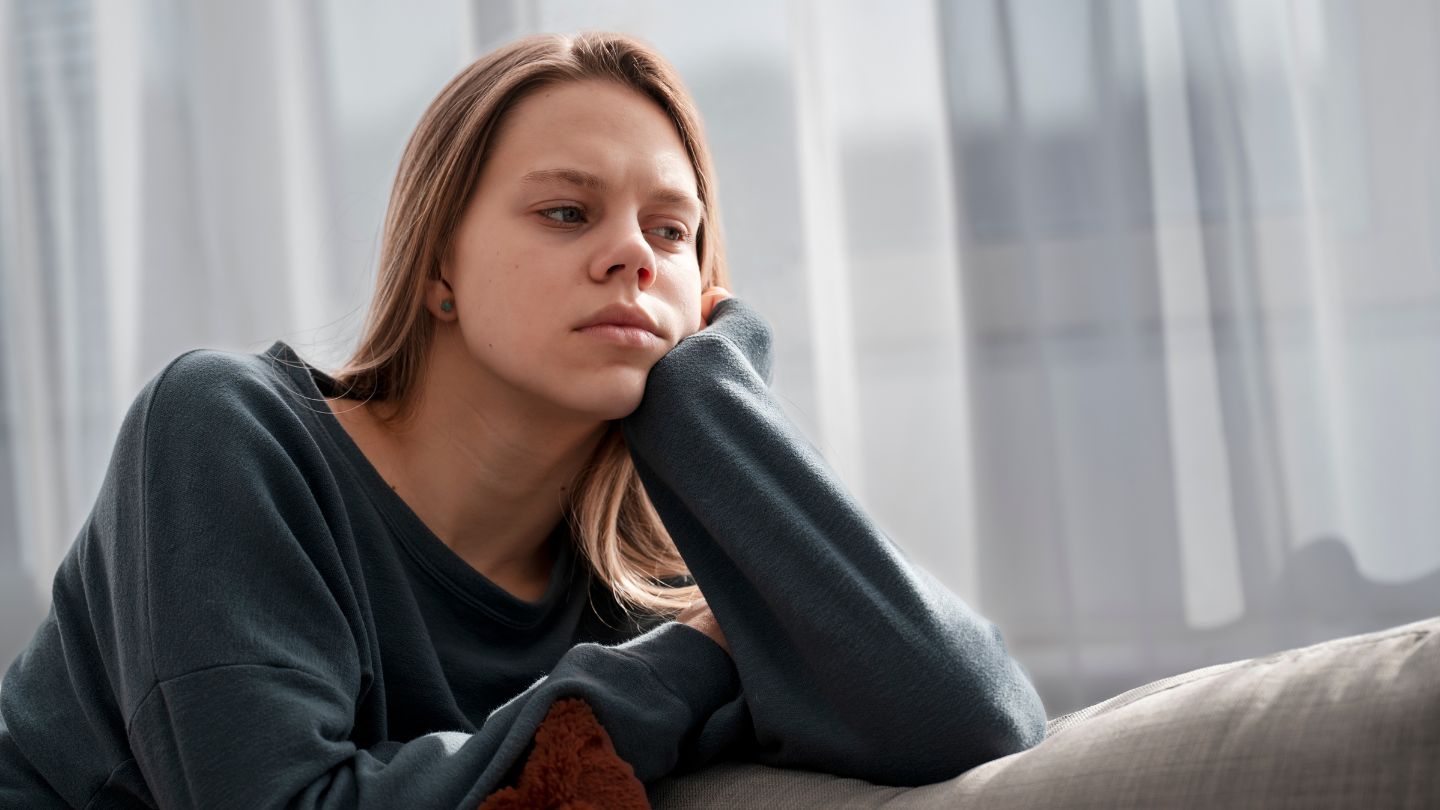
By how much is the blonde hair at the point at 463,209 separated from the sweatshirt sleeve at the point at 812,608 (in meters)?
0.20

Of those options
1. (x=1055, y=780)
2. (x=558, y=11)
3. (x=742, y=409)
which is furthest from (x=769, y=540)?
→ (x=558, y=11)

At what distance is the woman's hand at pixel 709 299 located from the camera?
124cm

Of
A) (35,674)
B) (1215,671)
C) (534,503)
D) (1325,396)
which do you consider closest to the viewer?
(1215,671)

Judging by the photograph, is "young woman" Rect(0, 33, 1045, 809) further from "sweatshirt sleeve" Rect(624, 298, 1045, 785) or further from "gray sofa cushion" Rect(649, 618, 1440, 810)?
"gray sofa cushion" Rect(649, 618, 1440, 810)

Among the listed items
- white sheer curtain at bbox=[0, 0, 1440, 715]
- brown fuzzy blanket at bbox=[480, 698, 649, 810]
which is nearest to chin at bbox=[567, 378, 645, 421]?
brown fuzzy blanket at bbox=[480, 698, 649, 810]

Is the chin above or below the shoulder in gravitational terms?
below

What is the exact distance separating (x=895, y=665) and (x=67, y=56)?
1986 millimetres

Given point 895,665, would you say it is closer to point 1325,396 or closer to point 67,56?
point 1325,396

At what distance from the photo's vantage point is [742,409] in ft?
3.40

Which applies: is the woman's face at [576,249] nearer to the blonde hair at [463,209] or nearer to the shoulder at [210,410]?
the blonde hair at [463,209]

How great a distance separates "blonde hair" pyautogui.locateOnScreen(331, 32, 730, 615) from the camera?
1162 millimetres

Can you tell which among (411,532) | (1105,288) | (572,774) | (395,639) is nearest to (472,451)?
(411,532)

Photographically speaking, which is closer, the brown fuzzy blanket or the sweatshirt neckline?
the brown fuzzy blanket

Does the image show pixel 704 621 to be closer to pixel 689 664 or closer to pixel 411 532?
pixel 689 664
